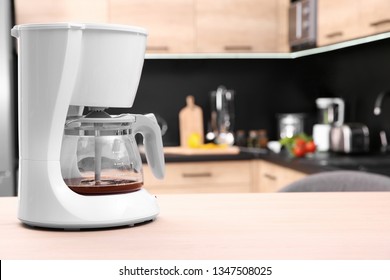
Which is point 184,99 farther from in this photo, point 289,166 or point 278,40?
point 289,166

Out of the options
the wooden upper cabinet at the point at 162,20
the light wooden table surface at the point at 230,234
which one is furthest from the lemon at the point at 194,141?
the light wooden table surface at the point at 230,234

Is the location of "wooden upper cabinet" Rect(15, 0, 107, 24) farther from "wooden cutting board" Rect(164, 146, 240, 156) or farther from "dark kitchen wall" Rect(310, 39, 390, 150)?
"dark kitchen wall" Rect(310, 39, 390, 150)

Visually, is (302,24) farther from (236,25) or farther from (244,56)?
(244,56)

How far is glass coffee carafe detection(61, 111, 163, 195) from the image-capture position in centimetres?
120

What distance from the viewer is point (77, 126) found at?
1.21m

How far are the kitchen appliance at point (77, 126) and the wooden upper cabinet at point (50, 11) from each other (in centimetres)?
308

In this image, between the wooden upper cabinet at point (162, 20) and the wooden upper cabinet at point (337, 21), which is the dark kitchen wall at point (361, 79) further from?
the wooden upper cabinet at point (162, 20)

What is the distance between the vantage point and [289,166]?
356cm

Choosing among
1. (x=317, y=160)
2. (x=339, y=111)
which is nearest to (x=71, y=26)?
(x=317, y=160)

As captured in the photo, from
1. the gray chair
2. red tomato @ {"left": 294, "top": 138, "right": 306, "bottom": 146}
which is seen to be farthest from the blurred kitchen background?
the gray chair

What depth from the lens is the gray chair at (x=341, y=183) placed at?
1994 mm

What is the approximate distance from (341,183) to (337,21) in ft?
5.67

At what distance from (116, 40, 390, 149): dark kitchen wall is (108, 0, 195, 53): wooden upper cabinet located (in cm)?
39
